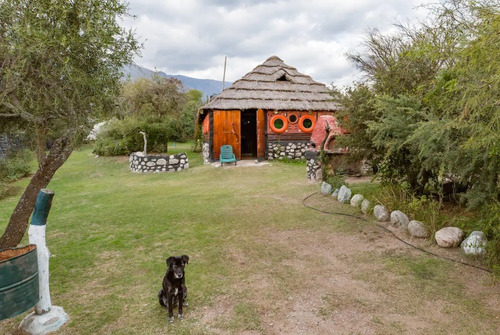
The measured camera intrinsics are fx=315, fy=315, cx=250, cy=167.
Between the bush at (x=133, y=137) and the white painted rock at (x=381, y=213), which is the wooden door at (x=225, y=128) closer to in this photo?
the bush at (x=133, y=137)

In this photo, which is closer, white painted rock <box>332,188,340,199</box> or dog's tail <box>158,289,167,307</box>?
dog's tail <box>158,289,167,307</box>

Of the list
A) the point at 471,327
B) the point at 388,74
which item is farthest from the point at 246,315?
the point at 388,74

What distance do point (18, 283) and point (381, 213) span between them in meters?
5.83

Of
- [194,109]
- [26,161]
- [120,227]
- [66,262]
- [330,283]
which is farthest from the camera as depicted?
[194,109]

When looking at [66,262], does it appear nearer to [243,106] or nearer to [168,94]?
[243,106]

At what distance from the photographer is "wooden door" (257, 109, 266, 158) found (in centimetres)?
1699

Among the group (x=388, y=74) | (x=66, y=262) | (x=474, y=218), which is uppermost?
(x=388, y=74)

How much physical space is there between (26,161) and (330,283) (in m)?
17.7

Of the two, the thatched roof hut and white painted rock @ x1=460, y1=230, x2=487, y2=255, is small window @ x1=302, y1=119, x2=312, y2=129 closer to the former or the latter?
the thatched roof hut

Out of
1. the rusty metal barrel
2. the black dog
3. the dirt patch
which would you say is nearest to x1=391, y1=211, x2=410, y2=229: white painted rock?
the dirt patch

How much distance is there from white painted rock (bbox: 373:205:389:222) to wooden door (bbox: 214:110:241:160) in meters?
11.1

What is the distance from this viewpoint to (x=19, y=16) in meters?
4.28

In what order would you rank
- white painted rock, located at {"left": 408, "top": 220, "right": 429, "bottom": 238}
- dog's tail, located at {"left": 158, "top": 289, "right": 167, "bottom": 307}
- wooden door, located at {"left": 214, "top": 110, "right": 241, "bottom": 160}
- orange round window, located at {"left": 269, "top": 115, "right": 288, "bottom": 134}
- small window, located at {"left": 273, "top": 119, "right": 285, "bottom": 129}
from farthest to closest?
1. small window, located at {"left": 273, "top": 119, "right": 285, "bottom": 129}
2. orange round window, located at {"left": 269, "top": 115, "right": 288, "bottom": 134}
3. wooden door, located at {"left": 214, "top": 110, "right": 241, "bottom": 160}
4. white painted rock, located at {"left": 408, "top": 220, "right": 429, "bottom": 238}
5. dog's tail, located at {"left": 158, "top": 289, "right": 167, "bottom": 307}

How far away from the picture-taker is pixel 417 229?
5348 mm
